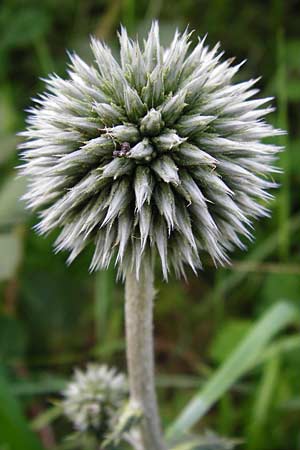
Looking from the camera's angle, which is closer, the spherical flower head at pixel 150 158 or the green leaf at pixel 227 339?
the spherical flower head at pixel 150 158

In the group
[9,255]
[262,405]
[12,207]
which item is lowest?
[262,405]

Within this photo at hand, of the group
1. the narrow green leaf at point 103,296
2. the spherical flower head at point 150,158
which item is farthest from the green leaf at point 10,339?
the spherical flower head at point 150,158

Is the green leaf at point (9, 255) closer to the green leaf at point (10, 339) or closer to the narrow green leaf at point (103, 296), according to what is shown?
the green leaf at point (10, 339)

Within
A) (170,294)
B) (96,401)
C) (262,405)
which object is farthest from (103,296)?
(262,405)

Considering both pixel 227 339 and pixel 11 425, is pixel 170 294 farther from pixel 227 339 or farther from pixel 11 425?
pixel 11 425

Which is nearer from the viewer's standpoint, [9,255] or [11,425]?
[11,425]

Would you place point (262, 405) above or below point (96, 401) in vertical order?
below

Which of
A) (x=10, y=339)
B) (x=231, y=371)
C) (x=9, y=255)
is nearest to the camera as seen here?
(x=231, y=371)

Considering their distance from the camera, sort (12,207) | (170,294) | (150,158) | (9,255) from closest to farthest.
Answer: (150,158), (9,255), (12,207), (170,294)
